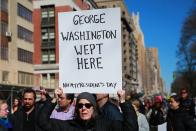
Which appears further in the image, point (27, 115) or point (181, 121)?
point (181, 121)

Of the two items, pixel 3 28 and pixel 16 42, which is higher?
pixel 3 28

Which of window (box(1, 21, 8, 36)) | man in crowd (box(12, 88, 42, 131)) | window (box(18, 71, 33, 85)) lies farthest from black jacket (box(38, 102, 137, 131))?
window (box(18, 71, 33, 85))

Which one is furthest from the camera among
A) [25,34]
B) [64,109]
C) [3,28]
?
[25,34]

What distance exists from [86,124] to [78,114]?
0.45ft

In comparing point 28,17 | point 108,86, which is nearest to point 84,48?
point 108,86

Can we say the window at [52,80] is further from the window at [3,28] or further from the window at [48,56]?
the window at [3,28]

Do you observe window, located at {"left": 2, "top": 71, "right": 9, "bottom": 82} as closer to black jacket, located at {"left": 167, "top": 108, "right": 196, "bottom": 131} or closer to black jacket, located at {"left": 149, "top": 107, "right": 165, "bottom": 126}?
black jacket, located at {"left": 149, "top": 107, "right": 165, "bottom": 126}

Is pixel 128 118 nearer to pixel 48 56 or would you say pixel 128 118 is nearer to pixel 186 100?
pixel 186 100

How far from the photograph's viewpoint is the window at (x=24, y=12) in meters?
53.4

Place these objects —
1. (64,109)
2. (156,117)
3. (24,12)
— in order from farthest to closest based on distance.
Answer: (24,12)
(156,117)
(64,109)

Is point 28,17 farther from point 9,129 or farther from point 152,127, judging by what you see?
point 9,129

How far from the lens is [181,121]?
7.78 metres

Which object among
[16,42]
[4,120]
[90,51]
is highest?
[16,42]

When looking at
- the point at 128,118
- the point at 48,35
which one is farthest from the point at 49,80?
the point at 128,118
